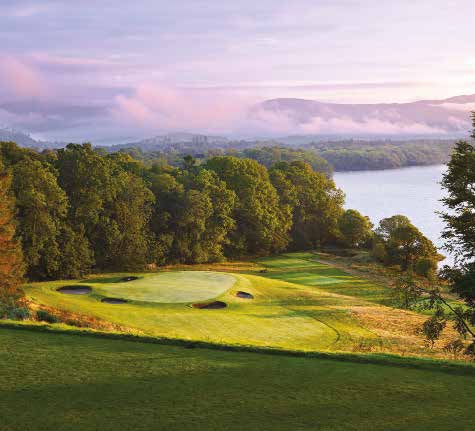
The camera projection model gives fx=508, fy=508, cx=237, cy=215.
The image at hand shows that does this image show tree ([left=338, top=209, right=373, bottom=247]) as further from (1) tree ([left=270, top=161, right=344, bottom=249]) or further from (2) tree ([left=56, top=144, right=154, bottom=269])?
(2) tree ([left=56, top=144, right=154, bottom=269])

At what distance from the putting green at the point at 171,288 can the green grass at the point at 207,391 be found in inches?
836

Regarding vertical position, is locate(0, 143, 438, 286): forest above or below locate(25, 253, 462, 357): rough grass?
above

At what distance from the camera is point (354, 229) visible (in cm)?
8756

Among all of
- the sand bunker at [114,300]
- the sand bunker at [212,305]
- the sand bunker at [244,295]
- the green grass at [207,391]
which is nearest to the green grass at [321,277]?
the sand bunker at [244,295]

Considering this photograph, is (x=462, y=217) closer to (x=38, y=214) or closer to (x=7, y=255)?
(x=7, y=255)

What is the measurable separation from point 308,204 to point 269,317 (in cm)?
5651

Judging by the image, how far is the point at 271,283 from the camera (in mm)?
48094

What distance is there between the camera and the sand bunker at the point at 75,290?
1468 inches

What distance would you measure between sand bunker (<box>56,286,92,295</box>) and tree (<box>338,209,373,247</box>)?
58.3 metres

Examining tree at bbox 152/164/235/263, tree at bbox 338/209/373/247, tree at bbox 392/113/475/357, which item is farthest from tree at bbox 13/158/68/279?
tree at bbox 338/209/373/247

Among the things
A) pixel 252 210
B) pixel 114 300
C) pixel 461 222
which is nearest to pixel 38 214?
pixel 114 300

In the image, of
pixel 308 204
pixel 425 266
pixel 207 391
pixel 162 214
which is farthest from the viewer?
pixel 308 204

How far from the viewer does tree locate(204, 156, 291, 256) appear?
76875mm

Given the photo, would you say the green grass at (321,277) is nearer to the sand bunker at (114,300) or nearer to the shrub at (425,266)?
the shrub at (425,266)
